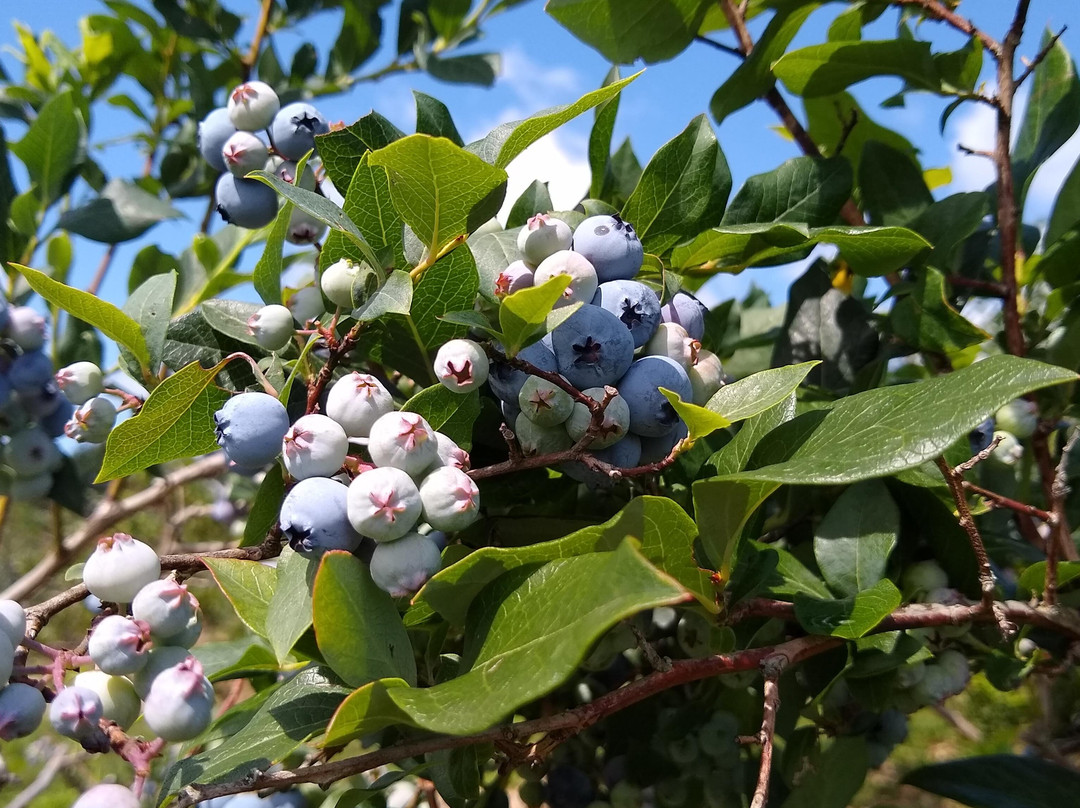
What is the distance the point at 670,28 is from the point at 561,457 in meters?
0.58

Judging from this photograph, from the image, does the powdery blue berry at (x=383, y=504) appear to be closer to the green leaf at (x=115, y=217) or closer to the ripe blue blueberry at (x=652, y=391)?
the ripe blue blueberry at (x=652, y=391)

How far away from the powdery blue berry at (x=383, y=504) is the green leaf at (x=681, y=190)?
0.38m

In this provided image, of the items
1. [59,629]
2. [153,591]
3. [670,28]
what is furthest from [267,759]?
[59,629]

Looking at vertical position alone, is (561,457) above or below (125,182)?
below

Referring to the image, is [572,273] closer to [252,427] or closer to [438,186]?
[438,186]

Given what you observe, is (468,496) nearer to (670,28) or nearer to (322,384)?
(322,384)

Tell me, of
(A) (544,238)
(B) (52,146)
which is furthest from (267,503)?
(B) (52,146)

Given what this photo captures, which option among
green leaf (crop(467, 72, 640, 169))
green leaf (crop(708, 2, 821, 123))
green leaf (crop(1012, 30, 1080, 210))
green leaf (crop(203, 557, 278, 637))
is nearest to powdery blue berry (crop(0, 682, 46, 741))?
green leaf (crop(203, 557, 278, 637))

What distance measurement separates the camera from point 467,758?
2.10 ft

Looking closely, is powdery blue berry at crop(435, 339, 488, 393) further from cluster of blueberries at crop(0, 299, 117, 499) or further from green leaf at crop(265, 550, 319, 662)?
cluster of blueberries at crop(0, 299, 117, 499)

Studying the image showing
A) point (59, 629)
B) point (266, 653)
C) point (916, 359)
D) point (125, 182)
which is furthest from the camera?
point (59, 629)

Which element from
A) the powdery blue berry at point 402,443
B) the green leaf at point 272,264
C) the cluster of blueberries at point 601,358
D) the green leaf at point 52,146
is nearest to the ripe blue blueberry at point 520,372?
the cluster of blueberries at point 601,358

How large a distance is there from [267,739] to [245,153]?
1.78 feet

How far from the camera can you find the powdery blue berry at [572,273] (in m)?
0.61
